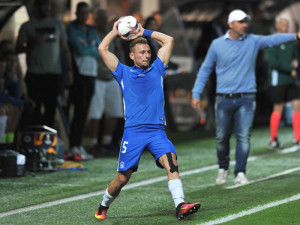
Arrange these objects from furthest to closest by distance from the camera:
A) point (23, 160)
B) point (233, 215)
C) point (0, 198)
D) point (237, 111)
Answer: point (23, 160)
point (237, 111)
point (0, 198)
point (233, 215)

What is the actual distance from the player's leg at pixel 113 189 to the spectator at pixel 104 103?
6.28 meters

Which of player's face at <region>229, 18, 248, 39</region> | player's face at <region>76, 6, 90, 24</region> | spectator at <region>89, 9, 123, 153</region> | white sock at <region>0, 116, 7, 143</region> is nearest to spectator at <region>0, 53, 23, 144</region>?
white sock at <region>0, 116, 7, 143</region>

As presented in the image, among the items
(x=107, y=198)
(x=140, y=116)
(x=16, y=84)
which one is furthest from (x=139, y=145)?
(x=16, y=84)

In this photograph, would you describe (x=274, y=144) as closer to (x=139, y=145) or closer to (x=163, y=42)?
(x=163, y=42)

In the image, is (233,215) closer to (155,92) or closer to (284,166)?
(155,92)

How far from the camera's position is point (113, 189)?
8797 millimetres

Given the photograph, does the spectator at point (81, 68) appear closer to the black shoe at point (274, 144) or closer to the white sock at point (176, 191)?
the black shoe at point (274, 144)

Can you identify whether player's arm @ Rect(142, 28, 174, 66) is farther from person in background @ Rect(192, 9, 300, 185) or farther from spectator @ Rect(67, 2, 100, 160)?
spectator @ Rect(67, 2, 100, 160)

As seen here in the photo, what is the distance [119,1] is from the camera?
2266 cm

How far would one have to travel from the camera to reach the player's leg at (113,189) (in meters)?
8.77

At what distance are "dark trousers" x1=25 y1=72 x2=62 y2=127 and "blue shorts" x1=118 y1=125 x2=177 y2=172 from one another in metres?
5.62

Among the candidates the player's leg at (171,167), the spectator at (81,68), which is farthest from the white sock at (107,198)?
the spectator at (81,68)

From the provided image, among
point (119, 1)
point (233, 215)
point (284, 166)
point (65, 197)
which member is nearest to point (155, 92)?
point (233, 215)

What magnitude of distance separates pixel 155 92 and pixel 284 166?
203 inches
